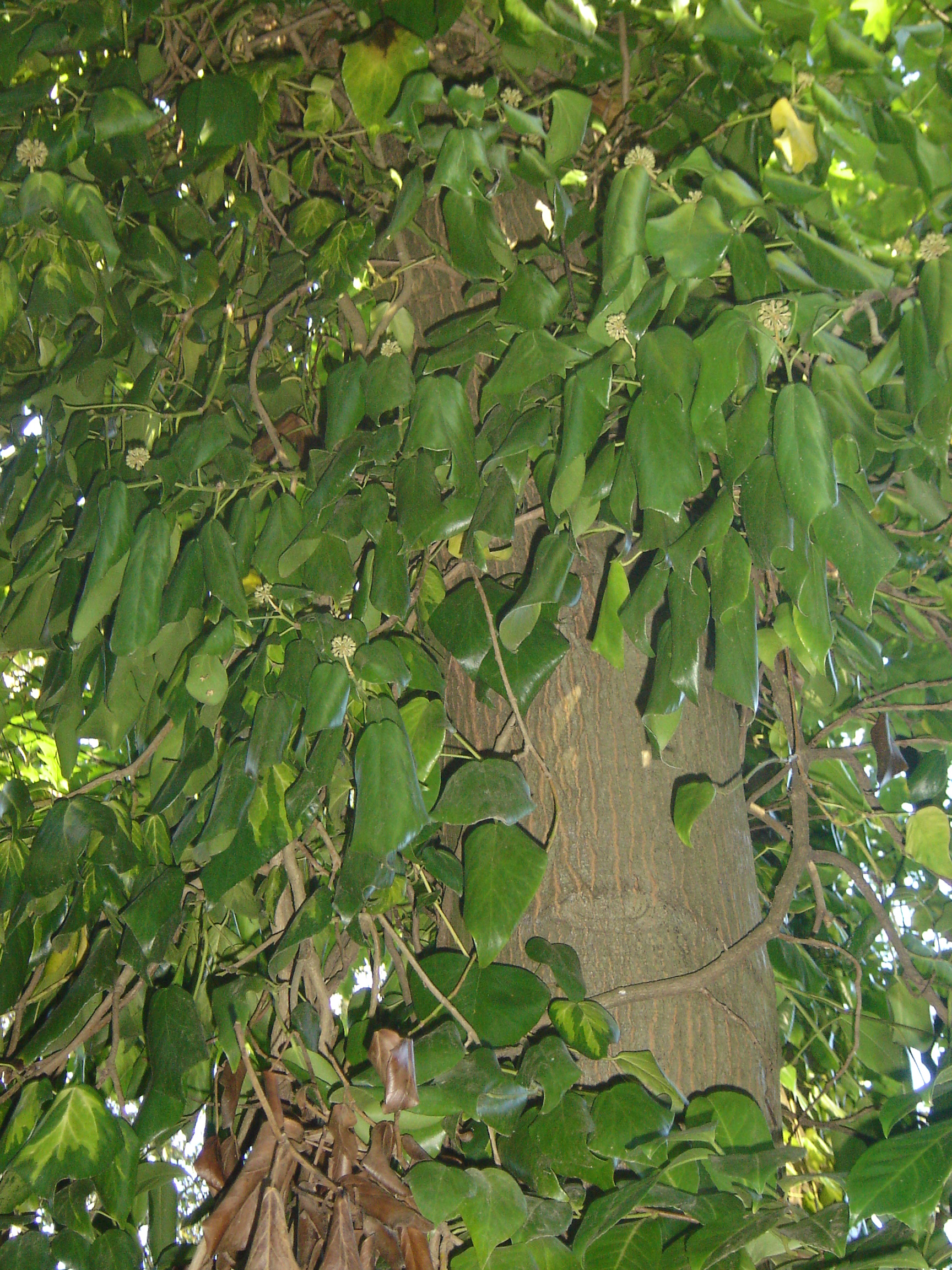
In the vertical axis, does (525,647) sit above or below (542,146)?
below

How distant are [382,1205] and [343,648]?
1.37ft

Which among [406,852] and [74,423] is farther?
[74,423]

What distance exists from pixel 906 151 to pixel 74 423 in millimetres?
804

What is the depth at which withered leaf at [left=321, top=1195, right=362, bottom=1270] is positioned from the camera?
696 millimetres

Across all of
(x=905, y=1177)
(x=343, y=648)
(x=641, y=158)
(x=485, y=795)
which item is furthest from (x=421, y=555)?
(x=905, y=1177)

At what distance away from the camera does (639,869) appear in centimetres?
82

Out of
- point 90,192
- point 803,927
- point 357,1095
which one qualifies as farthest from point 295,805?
point 803,927

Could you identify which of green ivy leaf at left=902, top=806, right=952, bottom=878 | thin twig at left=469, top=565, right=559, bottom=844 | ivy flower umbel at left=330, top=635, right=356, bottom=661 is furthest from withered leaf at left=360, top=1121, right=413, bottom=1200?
green ivy leaf at left=902, top=806, right=952, bottom=878

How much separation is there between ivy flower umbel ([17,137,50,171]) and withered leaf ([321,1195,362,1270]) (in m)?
0.98

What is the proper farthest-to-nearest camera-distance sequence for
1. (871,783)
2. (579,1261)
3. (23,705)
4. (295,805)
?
(23,705)
(871,783)
(295,805)
(579,1261)

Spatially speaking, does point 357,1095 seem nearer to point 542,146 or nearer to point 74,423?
point 74,423

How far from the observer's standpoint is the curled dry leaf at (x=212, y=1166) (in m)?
0.80

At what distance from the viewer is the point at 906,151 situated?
685 millimetres

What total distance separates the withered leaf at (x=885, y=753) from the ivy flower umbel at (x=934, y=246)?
0.51 m
